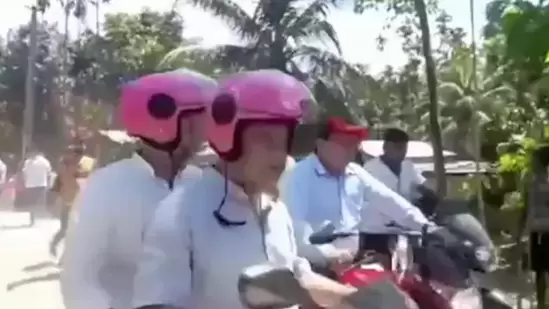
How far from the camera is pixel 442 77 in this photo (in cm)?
126

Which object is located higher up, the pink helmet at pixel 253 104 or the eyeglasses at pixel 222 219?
the pink helmet at pixel 253 104

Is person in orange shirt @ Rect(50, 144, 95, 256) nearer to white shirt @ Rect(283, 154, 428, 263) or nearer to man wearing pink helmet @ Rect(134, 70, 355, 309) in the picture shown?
white shirt @ Rect(283, 154, 428, 263)

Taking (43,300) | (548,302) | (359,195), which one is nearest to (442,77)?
(359,195)

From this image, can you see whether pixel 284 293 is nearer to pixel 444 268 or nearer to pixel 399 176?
pixel 444 268

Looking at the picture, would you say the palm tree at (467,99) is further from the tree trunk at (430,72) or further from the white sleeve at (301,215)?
the white sleeve at (301,215)

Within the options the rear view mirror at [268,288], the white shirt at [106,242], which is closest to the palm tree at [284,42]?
the white shirt at [106,242]

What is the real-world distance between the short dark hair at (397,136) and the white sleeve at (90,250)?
0.43 m

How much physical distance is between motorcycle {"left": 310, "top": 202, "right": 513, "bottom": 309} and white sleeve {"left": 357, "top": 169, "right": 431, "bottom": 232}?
7 centimetres

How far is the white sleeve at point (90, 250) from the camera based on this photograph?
86cm

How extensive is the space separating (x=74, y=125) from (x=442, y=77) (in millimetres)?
580

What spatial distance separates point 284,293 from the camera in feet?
1.82

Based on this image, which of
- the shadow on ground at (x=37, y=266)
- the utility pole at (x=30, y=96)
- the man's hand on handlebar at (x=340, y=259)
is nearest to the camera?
the man's hand on handlebar at (x=340, y=259)

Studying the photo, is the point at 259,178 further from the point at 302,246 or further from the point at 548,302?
the point at 548,302

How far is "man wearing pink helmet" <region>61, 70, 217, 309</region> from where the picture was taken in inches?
33.7
